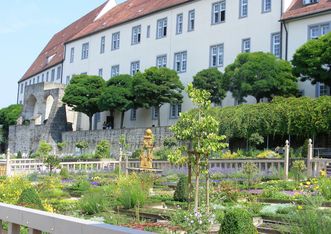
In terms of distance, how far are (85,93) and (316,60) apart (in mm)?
21844

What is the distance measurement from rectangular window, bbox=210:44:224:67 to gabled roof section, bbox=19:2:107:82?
2326 cm

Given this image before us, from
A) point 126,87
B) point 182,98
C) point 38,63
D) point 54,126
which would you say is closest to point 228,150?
point 182,98

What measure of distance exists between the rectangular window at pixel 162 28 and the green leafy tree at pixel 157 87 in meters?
6.18

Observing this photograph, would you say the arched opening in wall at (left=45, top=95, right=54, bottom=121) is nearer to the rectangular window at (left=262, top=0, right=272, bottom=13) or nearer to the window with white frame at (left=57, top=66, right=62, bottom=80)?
the window with white frame at (left=57, top=66, right=62, bottom=80)

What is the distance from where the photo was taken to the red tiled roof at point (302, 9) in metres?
31.2

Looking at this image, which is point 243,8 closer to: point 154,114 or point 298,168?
point 154,114

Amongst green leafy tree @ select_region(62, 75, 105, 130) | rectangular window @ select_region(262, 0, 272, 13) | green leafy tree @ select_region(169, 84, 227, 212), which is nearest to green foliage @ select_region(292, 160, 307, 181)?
green leafy tree @ select_region(169, 84, 227, 212)

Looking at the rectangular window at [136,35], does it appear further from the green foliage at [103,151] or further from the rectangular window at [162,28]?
the green foliage at [103,151]

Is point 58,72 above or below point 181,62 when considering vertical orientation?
above

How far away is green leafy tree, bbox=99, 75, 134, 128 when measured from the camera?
3966 cm

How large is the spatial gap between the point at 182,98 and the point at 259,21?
807 cm

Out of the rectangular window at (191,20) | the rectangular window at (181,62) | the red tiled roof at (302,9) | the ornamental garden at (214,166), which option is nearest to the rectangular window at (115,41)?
the ornamental garden at (214,166)

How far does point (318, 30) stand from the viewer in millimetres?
31484

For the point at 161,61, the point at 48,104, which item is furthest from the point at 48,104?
the point at 161,61
